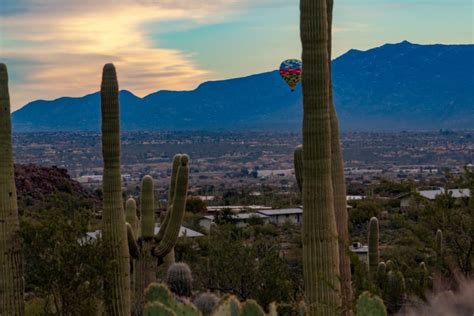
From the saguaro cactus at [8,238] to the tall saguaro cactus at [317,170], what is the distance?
20.8 feet

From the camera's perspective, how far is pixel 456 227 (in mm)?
12539

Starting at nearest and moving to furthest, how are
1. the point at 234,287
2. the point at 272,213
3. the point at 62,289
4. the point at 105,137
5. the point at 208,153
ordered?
Result: the point at 105,137 → the point at 62,289 → the point at 234,287 → the point at 272,213 → the point at 208,153

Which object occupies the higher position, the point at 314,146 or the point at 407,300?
the point at 314,146

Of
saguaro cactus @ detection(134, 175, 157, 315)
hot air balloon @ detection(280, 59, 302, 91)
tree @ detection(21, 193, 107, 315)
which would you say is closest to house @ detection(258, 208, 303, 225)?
hot air balloon @ detection(280, 59, 302, 91)

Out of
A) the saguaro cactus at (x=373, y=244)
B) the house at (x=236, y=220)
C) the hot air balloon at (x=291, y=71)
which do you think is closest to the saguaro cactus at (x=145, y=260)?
the saguaro cactus at (x=373, y=244)

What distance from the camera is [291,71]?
4094 centimetres

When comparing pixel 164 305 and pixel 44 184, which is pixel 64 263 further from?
pixel 44 184

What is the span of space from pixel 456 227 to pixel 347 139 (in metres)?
156

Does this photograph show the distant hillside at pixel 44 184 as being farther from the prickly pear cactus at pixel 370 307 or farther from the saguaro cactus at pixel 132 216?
the prickly pear cactus at pixel 370 307

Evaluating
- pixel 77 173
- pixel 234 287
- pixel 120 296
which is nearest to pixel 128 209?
pixel 234 287

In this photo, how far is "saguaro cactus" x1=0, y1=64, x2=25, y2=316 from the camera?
1431cm

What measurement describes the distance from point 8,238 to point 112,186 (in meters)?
2.08

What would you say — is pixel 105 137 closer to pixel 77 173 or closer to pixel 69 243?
pixel 69 243

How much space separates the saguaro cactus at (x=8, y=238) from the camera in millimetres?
14312
